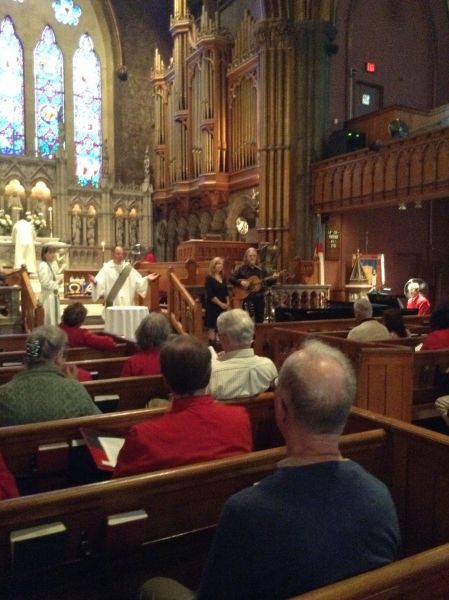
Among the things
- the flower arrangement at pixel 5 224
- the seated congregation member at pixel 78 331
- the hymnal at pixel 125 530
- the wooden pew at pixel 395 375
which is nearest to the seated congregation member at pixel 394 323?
the wooden pew at pixel 395 375

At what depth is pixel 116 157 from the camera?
55.3ft

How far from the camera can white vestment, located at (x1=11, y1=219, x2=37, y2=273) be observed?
38.6ft

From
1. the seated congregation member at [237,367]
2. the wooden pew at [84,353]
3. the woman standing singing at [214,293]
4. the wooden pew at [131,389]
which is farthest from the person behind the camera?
the woman standing singing at [214,293]

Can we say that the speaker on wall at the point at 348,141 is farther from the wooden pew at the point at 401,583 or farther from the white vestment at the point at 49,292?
the wooden pew at the point at 401,583

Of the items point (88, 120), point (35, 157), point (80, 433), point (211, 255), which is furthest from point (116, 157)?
point (80, 433)

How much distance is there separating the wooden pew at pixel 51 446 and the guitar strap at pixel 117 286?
16.4 ft

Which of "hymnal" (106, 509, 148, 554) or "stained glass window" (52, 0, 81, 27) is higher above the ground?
"stained glass window" (52, 0, 81, 27)

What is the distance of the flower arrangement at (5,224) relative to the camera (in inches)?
523

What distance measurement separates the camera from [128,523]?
1675 millimetres

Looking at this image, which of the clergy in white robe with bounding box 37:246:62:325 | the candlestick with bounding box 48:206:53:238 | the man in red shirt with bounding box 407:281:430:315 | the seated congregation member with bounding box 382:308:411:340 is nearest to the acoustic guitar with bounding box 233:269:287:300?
the seated congregation member with bounding box 382:308:411:340

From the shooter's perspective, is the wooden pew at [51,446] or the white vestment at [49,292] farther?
the white vestment at [49,292]

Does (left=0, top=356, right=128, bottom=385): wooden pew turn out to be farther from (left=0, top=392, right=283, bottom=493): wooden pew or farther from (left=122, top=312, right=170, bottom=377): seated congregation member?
(left=0, top=392, right=283, bottom=493): wooden pew

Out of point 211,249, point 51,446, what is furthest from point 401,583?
point 211,249

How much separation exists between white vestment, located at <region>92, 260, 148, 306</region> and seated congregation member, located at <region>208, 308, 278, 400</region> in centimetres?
437
